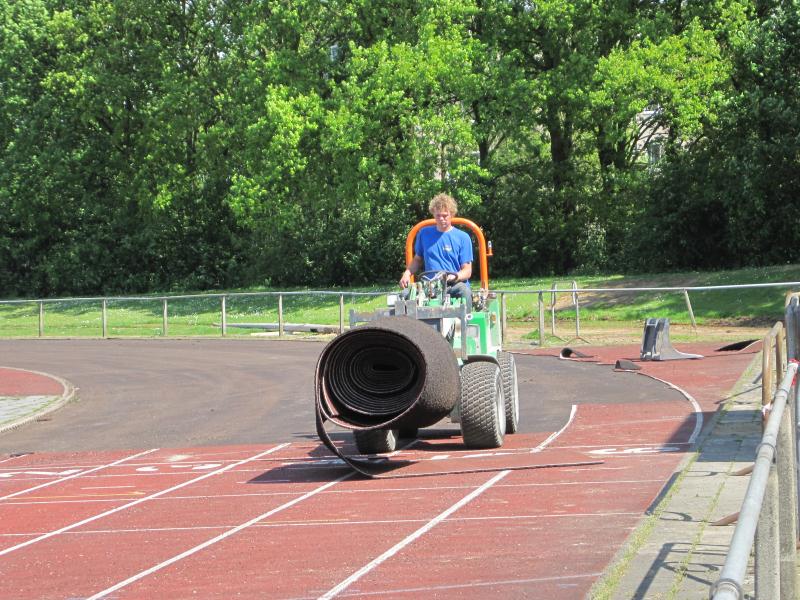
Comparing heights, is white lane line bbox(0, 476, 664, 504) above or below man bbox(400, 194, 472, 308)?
below

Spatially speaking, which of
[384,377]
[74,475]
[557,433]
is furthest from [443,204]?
[74,475]

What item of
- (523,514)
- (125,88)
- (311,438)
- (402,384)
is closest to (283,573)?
(523,514)

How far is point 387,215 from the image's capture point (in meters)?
52.9

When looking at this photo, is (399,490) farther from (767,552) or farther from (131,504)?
(767,552)

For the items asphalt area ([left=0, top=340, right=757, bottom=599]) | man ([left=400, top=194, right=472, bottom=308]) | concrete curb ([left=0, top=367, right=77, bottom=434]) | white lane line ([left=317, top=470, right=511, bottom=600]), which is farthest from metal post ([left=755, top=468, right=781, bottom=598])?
concrete curb ([left=0, top=367, right=77, bottom=434])

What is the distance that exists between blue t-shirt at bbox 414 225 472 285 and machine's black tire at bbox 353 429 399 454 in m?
1.73

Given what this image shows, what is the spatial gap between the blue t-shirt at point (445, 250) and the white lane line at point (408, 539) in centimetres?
278

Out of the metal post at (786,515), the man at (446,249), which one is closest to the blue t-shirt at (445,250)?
the man at (446,249)

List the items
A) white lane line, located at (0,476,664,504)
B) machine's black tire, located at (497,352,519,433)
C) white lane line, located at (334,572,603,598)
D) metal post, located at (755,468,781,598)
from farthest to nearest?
machine's black tire, located at (497,352,519,433), white lane line, located at (0,476,664,504), white lane line, located at (334,572,603,598), metal post, located at (755,468,781,598)

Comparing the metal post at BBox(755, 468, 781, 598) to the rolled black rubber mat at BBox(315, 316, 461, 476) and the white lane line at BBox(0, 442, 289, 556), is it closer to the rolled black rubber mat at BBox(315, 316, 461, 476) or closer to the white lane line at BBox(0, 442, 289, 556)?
the white lane line at BBox(0, 442, 289, 556)

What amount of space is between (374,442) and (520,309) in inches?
962

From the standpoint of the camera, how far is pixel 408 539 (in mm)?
8234

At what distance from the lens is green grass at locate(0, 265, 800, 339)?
106ft

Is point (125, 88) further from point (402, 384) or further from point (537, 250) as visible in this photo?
point (402, 384)
